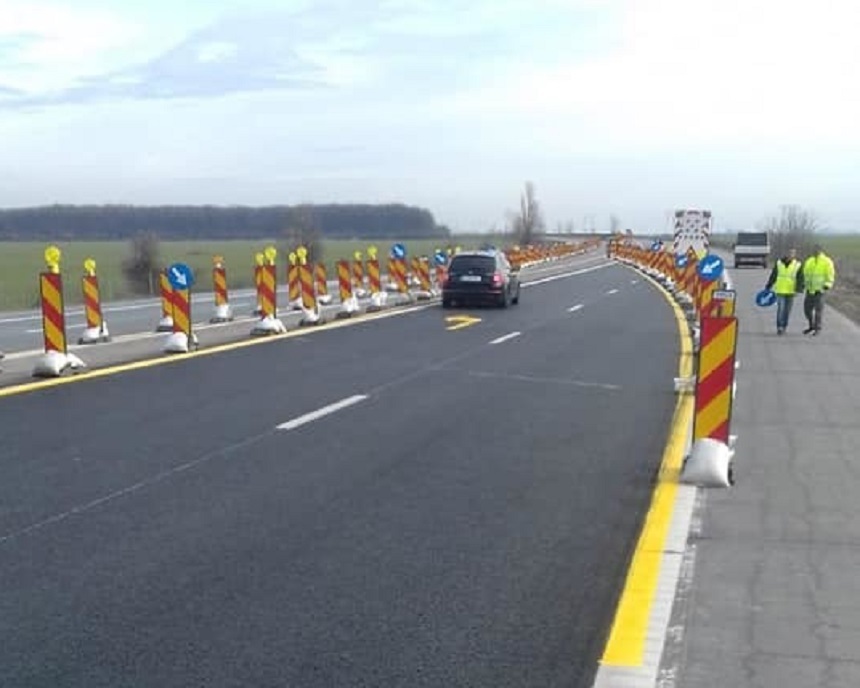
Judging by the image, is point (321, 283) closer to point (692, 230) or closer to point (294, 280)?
point (294, 280)

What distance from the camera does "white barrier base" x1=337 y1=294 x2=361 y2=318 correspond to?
86.1 feet

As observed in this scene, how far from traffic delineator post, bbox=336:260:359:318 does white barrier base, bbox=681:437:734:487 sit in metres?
18.0

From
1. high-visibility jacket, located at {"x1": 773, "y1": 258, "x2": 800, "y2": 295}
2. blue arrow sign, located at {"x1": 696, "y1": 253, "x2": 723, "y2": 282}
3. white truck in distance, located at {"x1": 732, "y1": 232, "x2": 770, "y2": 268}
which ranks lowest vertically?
white truck in distance, located at {"x1": 732, "y1": 232, "x2": 770, "y2": 268}

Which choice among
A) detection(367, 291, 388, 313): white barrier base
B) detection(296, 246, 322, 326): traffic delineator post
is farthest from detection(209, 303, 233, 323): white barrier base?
detection(367, 291, 388, 313): white barrier base

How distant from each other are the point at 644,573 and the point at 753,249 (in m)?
68.4

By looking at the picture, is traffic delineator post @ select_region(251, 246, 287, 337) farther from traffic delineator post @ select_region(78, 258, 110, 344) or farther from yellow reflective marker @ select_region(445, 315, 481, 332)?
yellow reflective marker @ select_region(445, 315, 481, 332)

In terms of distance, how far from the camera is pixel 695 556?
6.60m

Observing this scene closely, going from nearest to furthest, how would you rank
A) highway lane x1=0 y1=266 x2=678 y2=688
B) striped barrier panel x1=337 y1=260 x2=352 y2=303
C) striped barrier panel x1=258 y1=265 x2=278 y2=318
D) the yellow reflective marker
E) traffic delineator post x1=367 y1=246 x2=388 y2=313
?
1. highway lane x1=0 y1=266 x2=678 y2=688
2. striped barrier panel x1=258 y1=265 x2=278 y2=318
3. the yellow reflective marker
4. striped barrier panel x1=337 y1=260 x2=352 y2=303
5. traffic delineator post x1=367 y1=246 x2=388 y2=313

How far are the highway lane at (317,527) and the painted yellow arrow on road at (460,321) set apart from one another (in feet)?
30.8

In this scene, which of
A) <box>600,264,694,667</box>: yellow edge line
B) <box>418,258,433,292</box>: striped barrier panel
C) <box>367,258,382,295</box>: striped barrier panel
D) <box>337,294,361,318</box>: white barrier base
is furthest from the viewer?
<box>418,258,433,292</box>: striped barrier panel

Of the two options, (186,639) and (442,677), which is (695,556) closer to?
(442,677)

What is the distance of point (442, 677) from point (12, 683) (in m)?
1.76

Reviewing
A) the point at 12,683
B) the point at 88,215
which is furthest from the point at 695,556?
the point at 88,215

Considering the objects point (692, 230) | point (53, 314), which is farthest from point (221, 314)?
point (692, 230)
